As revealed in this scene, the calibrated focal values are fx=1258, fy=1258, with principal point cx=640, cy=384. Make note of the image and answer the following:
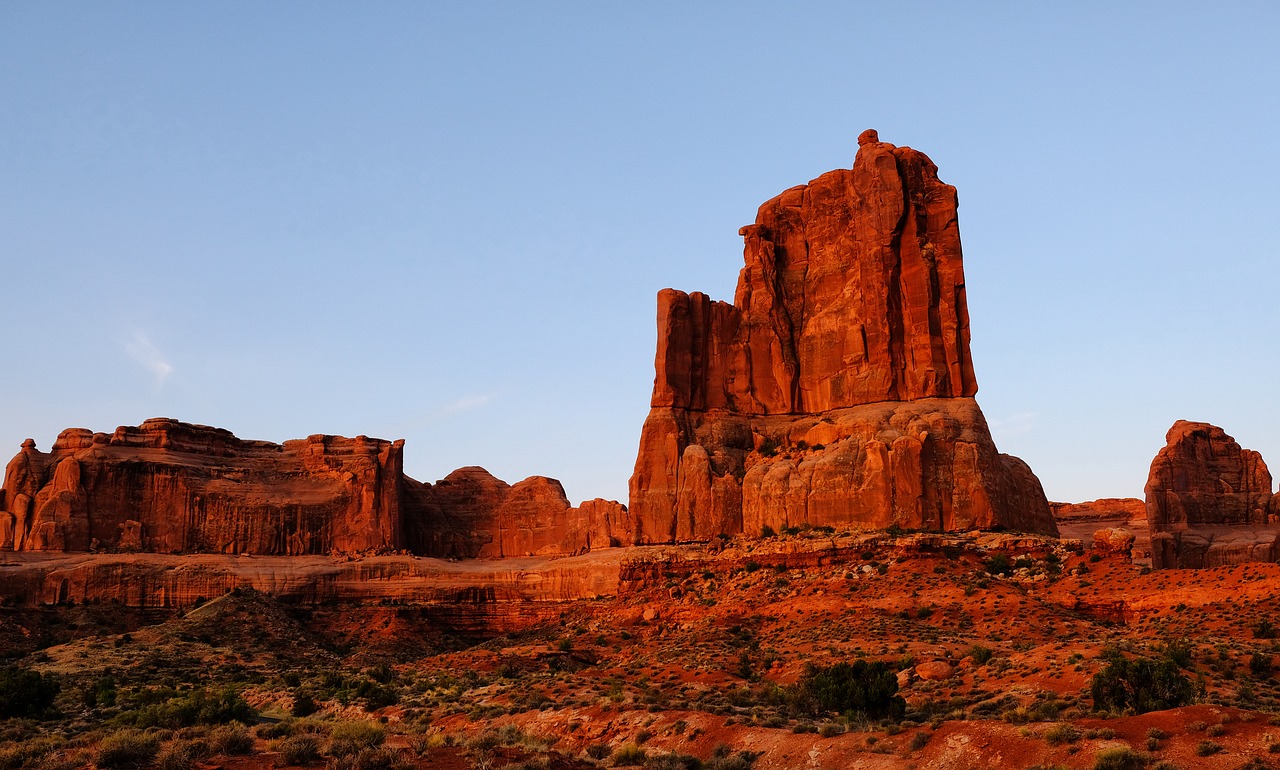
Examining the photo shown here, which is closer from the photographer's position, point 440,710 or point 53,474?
point 440,710

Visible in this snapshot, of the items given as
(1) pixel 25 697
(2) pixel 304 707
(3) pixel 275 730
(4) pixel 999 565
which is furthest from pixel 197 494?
(3) pixel 275 730

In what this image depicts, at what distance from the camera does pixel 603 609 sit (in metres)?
66.8

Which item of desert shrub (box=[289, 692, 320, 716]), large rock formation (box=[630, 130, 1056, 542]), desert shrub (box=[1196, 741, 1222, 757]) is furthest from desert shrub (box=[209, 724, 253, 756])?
large rock formation (box=[630, 130, 1056, 542])

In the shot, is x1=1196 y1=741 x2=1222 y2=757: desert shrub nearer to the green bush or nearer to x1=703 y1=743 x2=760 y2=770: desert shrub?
the green bush

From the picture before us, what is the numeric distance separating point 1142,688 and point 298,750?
18835 mm

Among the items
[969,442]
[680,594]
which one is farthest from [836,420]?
[680,594]

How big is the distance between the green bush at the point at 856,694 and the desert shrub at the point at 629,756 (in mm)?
6104

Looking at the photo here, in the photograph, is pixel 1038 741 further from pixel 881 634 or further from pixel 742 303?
pixel 742 303

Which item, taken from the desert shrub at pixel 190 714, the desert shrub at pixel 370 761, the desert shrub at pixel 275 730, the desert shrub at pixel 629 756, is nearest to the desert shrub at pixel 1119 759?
the desert shrub at pixel 629 756

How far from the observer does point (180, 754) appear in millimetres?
26078

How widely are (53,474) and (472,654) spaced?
132 ft

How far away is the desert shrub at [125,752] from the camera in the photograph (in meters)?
25.7

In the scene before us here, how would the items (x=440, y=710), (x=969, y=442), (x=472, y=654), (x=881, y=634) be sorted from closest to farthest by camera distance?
(x=440, y=710) → (x=881, y=634) → (x=472, y=654) → (x=969, y=442)

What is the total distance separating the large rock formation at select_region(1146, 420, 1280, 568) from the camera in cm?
9450
